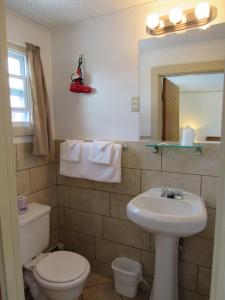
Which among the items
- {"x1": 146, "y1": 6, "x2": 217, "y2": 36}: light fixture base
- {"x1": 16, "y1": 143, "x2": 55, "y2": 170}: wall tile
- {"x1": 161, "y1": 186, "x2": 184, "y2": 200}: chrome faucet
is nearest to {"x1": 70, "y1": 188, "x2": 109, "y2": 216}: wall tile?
{"x1": 16, "y1": 143, "x2": 55, "y2": 170}: wall tile

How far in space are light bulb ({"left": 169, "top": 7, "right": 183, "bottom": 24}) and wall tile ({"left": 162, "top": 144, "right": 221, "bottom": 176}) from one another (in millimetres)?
924

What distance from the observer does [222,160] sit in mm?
609

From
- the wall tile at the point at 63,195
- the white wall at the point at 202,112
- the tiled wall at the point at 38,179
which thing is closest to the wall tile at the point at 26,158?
the tiled wall at the point at 38,179

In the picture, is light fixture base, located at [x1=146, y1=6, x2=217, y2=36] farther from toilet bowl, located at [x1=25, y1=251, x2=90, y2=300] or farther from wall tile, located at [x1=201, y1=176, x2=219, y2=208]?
toilet bowl, located at [x1=25, y1=251, x2=90, y2=300]

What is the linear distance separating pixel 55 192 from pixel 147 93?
134 centimetres

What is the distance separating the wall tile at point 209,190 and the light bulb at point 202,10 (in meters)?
1.13

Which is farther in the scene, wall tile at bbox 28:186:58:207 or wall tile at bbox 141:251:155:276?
wall tile at bbox 28:186:58:207

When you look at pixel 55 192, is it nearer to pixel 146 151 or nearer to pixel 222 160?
pixel 146 151

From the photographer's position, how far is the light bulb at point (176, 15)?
160cm

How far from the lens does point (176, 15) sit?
161cm

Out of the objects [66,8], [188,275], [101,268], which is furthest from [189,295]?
[66,8]

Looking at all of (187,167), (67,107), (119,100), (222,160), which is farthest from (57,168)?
(222,160)

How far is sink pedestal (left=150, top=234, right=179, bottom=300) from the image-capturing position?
1.63 m

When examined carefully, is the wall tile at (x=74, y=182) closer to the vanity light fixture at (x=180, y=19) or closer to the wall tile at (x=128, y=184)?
the wall tile at (x=128, y=184)
